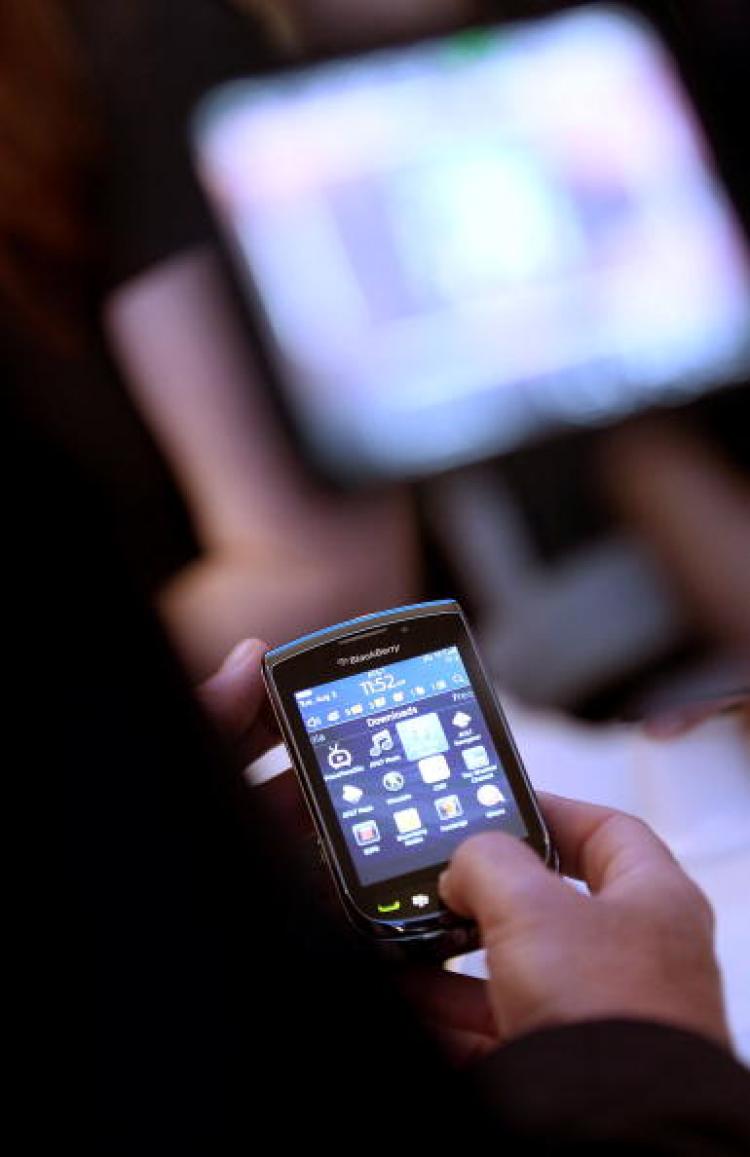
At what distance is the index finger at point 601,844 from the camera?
43 cm

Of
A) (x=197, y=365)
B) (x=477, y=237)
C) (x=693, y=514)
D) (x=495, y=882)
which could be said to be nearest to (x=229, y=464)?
(x=197, y=365)

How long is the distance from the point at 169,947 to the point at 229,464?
750mm

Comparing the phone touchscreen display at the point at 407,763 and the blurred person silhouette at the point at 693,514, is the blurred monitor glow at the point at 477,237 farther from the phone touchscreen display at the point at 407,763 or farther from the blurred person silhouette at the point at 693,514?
the phone touchscreen display at the point at 407,763

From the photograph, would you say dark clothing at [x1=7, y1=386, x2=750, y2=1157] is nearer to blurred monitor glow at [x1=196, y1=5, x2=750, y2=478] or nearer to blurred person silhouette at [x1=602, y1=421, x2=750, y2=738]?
blurred person silhouette at [x1=602, y1=421, x2=750, y2=738]

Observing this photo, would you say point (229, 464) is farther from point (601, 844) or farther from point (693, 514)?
point (601, 844)

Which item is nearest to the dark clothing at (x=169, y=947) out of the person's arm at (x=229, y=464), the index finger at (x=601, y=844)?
the index finger at (x=601, y=844)

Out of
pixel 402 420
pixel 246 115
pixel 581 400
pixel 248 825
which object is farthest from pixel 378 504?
pixel 248 825

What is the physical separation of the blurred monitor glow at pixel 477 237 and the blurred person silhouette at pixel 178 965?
0.84m

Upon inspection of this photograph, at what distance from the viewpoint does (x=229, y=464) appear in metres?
1.02

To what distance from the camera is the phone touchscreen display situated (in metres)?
0.47

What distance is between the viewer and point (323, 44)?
4.00ft

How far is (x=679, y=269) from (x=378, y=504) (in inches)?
14.5

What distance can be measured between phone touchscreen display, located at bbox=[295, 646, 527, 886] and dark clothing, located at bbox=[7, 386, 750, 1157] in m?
0.15

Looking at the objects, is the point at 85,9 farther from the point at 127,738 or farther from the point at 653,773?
the point at 127,738
